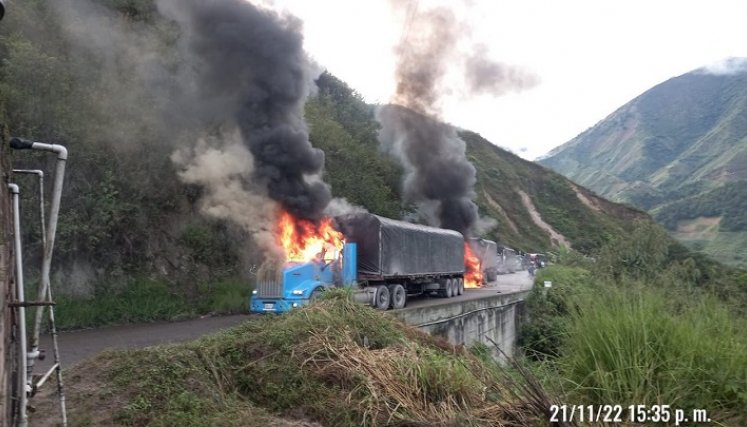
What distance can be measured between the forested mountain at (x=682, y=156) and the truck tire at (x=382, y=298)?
39.5 metres

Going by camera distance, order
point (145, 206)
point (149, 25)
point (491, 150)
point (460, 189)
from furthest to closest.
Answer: point (491, 150)
point (460, 189)
point (149, 25)
point (145, 206)

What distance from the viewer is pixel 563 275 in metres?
20.5

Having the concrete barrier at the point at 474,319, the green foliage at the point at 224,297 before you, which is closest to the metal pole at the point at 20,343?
the concrete barrier at the point at 474,319

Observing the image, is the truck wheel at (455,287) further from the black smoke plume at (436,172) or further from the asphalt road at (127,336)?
the asphalt road at (127,336)

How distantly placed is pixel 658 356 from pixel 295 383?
11.9 ft

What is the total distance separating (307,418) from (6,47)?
55.7ft

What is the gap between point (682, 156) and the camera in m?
124

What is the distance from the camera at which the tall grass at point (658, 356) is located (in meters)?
3.79

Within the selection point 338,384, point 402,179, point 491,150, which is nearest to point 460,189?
point 402,179

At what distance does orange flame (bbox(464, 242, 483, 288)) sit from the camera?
2827cm

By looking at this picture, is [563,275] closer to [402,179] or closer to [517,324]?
[517,324]

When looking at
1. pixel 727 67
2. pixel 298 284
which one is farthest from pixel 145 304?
pixel 727 67

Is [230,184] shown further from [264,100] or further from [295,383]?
[295,383]

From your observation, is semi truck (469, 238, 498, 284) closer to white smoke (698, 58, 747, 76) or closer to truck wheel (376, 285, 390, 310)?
truck wheel (376, 285, 390, 310)
